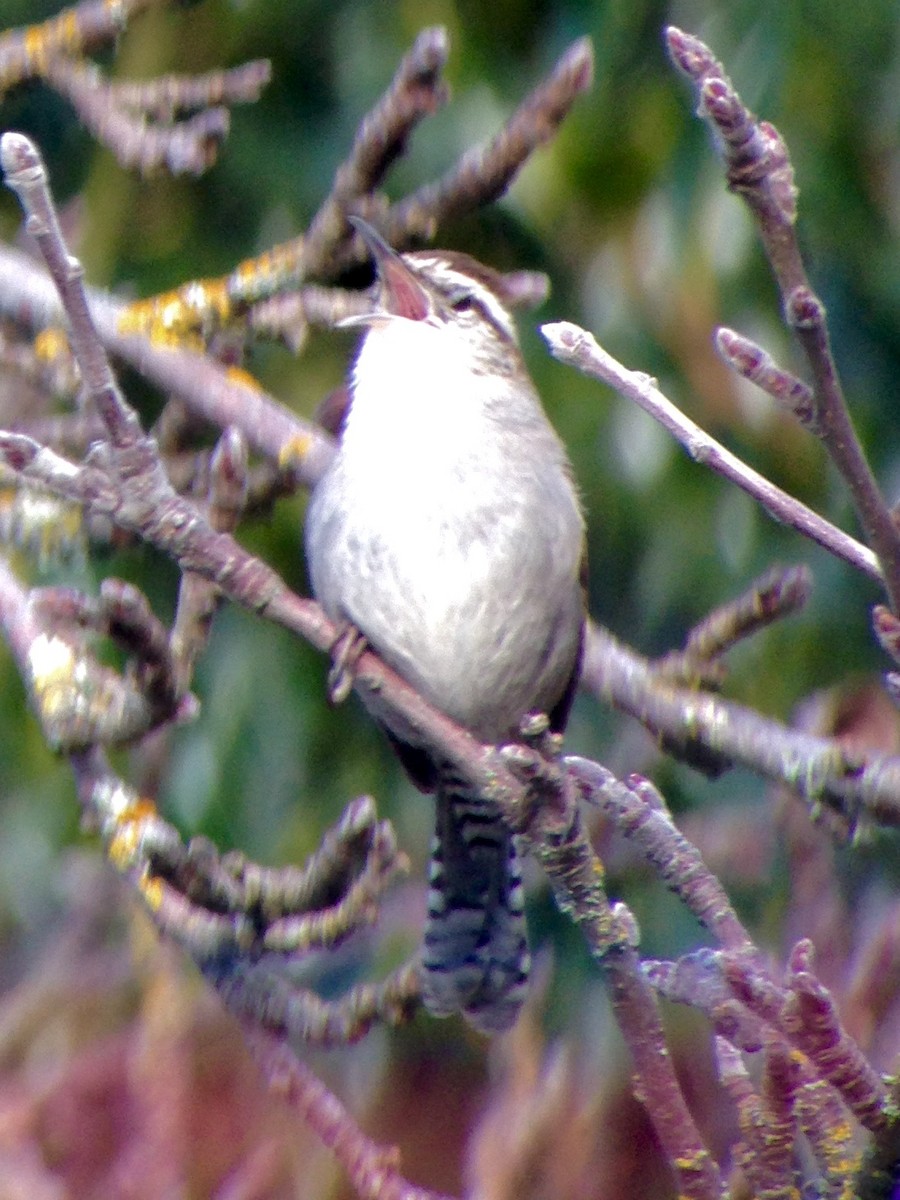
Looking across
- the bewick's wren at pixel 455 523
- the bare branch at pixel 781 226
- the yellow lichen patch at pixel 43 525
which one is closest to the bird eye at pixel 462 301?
the bewick's wren at pixel 455 523

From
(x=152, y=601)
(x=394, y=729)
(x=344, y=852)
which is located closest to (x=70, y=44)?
(x=152, y=601)

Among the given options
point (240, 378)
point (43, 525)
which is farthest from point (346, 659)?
point (43, 525)

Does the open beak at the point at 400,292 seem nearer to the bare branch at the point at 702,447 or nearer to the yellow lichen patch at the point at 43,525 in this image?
→ the yellow lichen patch at the point at 43,525

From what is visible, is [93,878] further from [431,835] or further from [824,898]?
[824,898]

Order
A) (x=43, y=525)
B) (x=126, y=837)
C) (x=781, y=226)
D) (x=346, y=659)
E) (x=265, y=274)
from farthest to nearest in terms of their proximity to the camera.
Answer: (x=43, y=525)
(x=265, y=274)
(x=346, y=659)
(x=126, y=837)
(x=781, y=226)

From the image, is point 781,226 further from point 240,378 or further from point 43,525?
point 43,525
